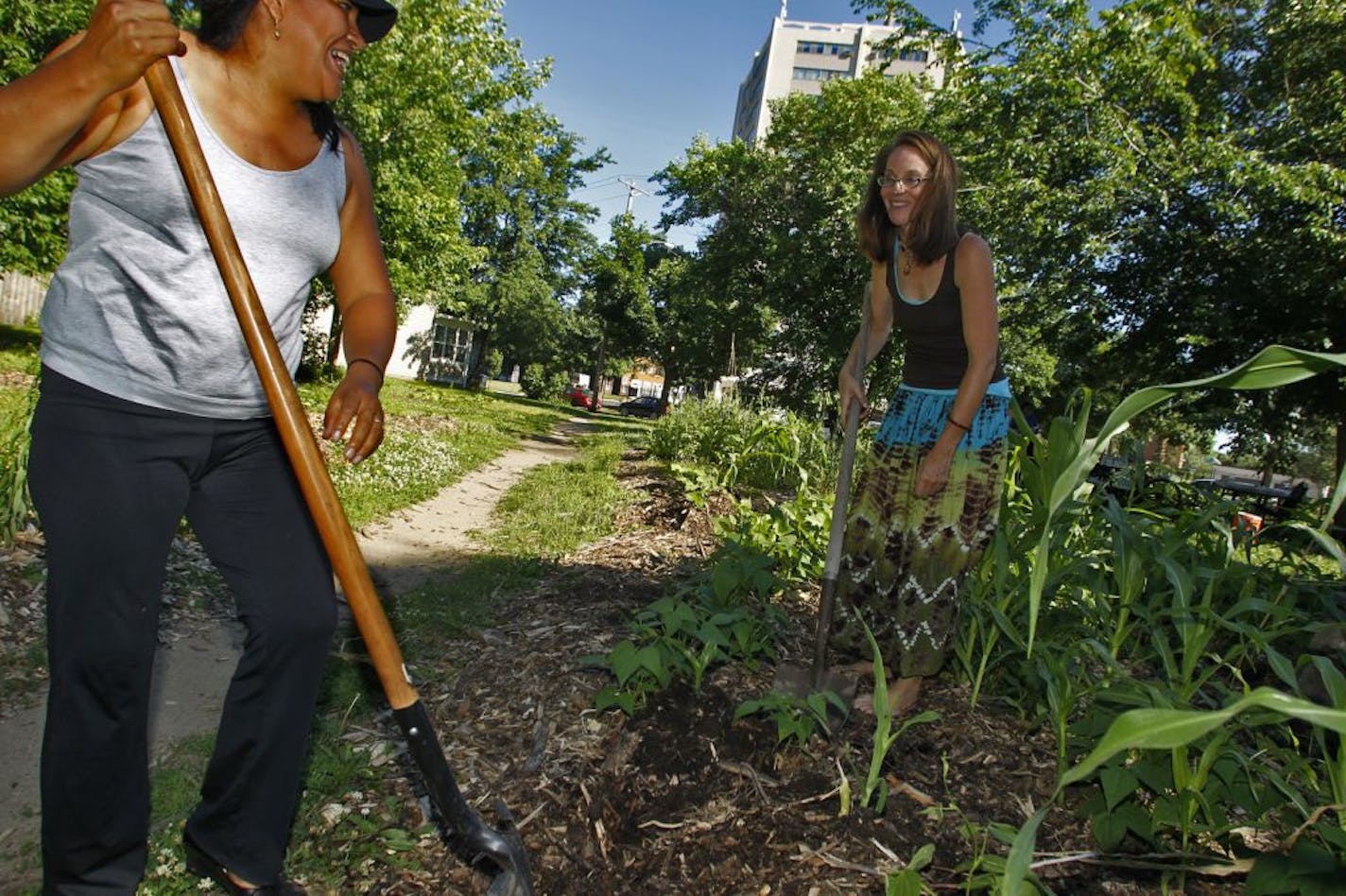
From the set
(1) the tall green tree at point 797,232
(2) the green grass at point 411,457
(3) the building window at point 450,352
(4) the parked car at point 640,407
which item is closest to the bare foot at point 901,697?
(2) the green grass at point 411,457

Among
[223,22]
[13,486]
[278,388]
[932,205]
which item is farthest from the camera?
[13,486]

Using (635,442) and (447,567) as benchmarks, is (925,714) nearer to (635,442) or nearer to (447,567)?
(447,567)

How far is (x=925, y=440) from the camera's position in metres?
2.68

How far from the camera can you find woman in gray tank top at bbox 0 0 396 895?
1423 mm

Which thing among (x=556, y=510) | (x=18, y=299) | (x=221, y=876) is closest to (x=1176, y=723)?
(x=221, y=876)

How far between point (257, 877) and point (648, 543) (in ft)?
11.0

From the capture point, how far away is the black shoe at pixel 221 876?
168 cm

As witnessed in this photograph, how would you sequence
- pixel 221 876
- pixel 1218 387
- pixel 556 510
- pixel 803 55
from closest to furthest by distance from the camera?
pixel 1218 387
pixel 221 876
pixel 556 510
pixel 803 55

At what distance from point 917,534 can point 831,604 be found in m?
0.36

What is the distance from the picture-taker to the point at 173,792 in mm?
2166

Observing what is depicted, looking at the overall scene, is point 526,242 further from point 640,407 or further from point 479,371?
point 640,407

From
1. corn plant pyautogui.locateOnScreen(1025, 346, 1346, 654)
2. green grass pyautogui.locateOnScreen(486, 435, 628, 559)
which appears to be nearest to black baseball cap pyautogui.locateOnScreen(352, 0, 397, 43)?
corn plant pyautogui.locateOnScreen(1025, 346, 1346, 654)

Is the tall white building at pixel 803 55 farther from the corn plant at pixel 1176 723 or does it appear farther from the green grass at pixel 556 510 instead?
the corn plant at pixel 1176 723

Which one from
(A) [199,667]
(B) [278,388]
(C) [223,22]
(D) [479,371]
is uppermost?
(C) [223,22]
